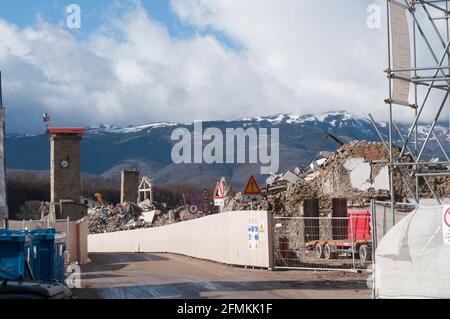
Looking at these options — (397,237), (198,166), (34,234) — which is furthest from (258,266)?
(198,166)

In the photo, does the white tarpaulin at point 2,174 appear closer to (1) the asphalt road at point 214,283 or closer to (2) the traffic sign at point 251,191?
(1) the asphalt road at point 214,283

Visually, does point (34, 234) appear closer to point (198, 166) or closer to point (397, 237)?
point (397, 237)

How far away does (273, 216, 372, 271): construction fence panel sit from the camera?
1040 inches

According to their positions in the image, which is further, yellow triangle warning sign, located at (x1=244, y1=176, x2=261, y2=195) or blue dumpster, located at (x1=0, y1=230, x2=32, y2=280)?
yellow triangle warning sign, located at (x1=244, y1=176, x2=261, y2=195)

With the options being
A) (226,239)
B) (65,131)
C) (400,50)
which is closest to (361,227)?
(226,239)

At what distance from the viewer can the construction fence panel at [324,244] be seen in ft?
86.6

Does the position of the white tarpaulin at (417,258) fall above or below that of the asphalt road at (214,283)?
above

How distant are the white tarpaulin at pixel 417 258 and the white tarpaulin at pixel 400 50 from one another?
6.81 m

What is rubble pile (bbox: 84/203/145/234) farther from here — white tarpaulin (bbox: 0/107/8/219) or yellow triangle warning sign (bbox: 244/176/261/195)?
white tarpaulin (bbox: 0/107/8/219)

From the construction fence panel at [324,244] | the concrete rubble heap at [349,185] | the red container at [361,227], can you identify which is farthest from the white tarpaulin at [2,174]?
the concrete rubble heap at [349,185]

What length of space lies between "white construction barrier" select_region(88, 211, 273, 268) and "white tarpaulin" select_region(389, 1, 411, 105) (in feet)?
22.1

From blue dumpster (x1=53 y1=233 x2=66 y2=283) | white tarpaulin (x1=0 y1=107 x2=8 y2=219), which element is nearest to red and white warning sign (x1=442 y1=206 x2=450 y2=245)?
blue dumpster (x1=53 y1=233 x2=66 y2=283)

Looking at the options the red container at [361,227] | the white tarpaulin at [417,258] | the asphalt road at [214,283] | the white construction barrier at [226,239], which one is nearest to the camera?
the white tarpaulin at [417,258]
